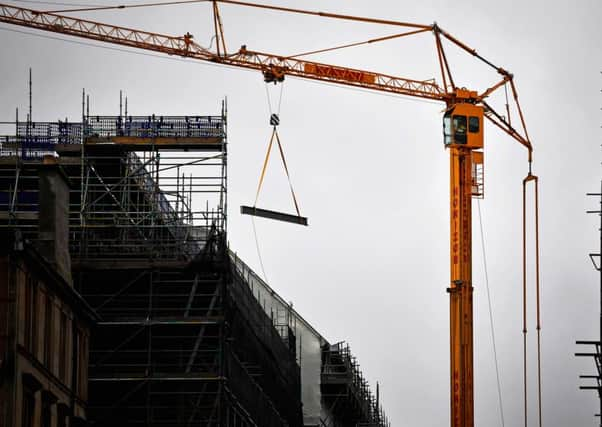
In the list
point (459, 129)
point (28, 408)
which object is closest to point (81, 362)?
point (28, 408)

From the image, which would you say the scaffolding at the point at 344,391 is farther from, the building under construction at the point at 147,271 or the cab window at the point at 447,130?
the building under construction at the point at 147,271

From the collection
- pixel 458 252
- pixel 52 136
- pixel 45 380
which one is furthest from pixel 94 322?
pixel 458 252

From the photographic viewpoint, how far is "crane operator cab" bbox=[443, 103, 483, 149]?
141750 mm

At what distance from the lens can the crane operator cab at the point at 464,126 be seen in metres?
142

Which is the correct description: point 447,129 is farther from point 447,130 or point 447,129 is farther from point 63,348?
point 63,348

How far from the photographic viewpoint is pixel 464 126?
143 metres

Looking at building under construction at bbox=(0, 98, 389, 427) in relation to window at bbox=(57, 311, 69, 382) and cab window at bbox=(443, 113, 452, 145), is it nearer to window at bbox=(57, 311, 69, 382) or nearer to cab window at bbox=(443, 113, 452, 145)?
window at bbox=(57, 311, 69, 382)

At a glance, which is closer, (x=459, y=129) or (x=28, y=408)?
(x=28, y=408)

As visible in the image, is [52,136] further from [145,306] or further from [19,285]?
[19,285]

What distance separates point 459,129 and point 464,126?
39 cm

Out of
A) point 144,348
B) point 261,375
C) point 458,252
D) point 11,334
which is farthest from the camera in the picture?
point 458,252

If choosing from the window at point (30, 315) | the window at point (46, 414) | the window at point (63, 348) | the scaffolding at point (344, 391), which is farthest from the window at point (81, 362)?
the scaffolding at point (344, 391)

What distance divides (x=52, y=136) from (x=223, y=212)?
979 cm

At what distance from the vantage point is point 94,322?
8594cm
